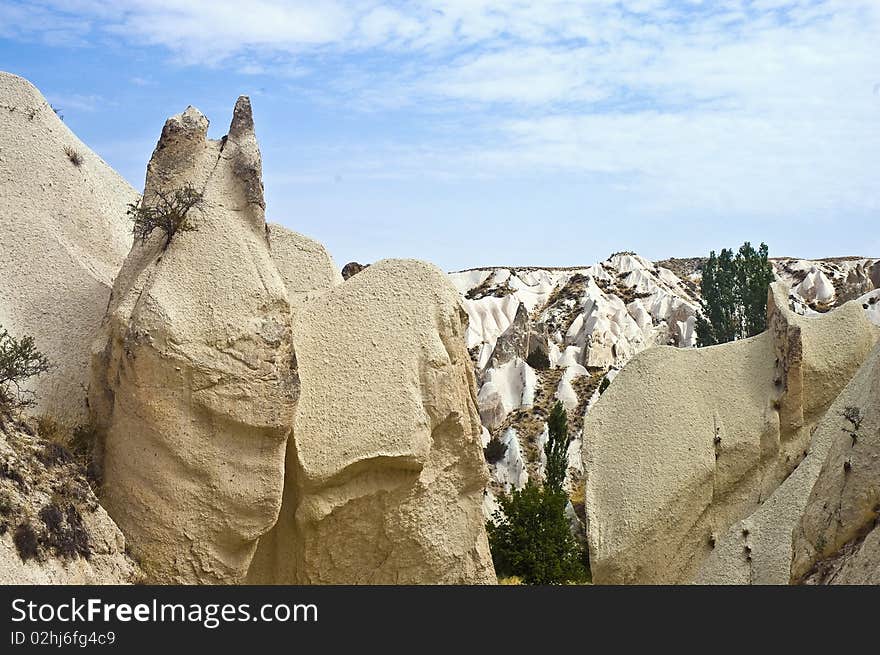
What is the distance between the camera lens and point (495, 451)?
33719 millimetres

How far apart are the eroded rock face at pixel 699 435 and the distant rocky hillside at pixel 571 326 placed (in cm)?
912

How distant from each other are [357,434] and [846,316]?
426 inches

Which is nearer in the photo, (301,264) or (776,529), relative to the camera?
(301,264)

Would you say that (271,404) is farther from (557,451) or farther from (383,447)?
(557,451)

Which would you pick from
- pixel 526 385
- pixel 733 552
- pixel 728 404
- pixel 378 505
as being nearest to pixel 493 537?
pixel 728 404

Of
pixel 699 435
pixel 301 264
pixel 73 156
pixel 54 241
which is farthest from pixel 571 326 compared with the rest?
pixel 54 241

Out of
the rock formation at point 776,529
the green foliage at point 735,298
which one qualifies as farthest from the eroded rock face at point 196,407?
the green foliage at point 735,298

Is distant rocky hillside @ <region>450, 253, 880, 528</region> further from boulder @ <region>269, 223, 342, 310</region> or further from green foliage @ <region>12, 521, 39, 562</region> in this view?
green foliage @ <region>12, 521, 39, 562</region>

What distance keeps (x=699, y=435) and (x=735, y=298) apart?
63.0 feet

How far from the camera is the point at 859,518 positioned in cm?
1093

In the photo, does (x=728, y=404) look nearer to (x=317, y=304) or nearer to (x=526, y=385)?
(x=317, y=304)

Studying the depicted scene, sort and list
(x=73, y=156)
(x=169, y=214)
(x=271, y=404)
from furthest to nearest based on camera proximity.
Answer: (x=73, y=156) < (x=169, y=214) < (x=271, y=404)

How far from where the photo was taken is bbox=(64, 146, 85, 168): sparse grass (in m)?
16.8

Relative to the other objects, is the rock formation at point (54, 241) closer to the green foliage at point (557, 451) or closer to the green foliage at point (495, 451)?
the green foliage at point (557, 451)
